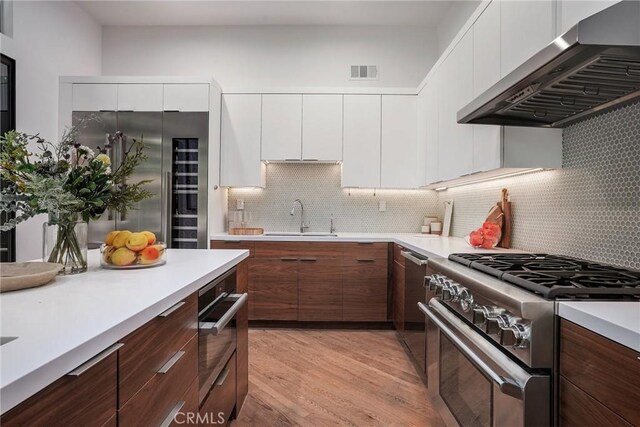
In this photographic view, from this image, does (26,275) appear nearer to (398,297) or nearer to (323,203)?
(398,297)

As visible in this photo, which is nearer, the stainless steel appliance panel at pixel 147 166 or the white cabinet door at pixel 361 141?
the stainless steel appliance panel at pixel 147 166

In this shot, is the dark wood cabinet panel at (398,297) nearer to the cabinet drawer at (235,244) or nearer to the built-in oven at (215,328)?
the cabinet drawer at (235,244)

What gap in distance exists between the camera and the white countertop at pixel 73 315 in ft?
1.81

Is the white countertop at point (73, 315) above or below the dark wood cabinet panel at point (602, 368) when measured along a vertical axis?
above

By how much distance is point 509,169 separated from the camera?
2062 mm

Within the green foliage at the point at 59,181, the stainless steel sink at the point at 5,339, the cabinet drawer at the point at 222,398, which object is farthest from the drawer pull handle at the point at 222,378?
the stainless steel sink at the point at 5,339

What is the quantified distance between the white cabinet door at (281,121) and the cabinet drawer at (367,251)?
3.98 ft

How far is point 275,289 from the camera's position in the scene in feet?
11.2

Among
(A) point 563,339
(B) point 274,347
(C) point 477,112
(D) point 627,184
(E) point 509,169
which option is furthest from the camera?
(B) point 274,347

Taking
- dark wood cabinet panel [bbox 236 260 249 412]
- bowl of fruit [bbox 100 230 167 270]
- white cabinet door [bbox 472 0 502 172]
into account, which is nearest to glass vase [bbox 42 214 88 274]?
bowl of fruit [bbox 100 230 167 270]

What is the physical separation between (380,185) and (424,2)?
1.83m

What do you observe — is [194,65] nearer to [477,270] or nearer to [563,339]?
[477,270]

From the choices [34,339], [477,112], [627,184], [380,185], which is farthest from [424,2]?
[34,339]

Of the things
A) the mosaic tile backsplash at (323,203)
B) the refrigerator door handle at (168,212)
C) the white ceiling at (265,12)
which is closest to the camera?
Result: the refrigerator door handle at (168,212)
